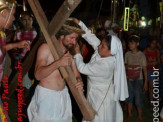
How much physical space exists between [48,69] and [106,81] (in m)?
Answer: 1.43

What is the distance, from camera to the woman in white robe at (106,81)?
4590 millimetres

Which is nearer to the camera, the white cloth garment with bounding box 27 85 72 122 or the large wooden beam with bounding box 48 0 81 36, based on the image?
the large wooden beam with bounding box 48 0 81 36

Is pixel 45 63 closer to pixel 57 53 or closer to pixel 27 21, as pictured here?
pixel 57 53

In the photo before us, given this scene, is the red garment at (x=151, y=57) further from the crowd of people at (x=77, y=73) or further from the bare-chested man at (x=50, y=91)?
the bare-chested man at (x=50, y=91)

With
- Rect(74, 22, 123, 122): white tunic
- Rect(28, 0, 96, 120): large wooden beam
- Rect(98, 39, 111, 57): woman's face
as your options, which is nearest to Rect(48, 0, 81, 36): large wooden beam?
Rect(28, 0, 96, 120): large wooden beam

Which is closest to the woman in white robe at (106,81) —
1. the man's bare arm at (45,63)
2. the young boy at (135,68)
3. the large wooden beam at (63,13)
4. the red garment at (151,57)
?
the man's bare arm at (45,63)

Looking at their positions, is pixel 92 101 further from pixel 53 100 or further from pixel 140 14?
pixel 140 14

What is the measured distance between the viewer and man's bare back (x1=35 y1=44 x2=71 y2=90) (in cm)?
355

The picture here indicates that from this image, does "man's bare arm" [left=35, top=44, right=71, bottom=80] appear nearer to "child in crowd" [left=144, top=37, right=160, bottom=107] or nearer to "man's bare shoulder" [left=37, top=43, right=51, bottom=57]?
"man's bare shoulder" [left=37, top=43, right=51, bottom=57]

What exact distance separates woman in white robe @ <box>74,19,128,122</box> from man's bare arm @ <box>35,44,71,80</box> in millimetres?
883

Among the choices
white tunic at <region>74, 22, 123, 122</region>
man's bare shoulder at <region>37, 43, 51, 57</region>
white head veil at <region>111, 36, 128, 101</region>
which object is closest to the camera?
man's bare shoulder at <region>37, 43, 51, 57</region>

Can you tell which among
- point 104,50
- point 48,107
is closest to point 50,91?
point 48,107

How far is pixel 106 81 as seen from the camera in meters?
4.73

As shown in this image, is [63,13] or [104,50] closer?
[63,13]
